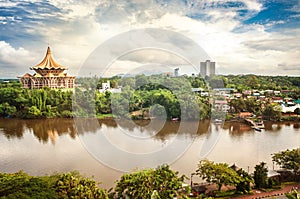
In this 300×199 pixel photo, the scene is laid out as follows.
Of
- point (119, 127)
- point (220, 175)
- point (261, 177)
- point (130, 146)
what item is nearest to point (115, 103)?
point (119, 127)

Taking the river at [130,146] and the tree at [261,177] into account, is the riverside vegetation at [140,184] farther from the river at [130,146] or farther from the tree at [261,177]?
the river at [130,146]

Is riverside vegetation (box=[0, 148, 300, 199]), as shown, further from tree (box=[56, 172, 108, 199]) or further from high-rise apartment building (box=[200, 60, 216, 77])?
Answer: high-rise apartment building (box=[200, 60, 216, 77])

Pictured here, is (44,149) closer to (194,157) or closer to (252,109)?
(194,157)

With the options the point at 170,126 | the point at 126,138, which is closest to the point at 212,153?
the point at 126,138

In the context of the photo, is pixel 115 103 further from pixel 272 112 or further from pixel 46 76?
pixel 272 112

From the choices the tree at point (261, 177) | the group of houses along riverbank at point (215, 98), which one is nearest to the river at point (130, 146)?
the tree at point (261, 177)
